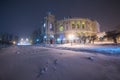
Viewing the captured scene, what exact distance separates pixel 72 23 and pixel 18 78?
48.6 m

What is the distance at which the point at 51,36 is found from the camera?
185 feet

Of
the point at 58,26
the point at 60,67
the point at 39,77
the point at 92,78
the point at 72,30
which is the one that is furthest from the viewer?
the point at 58,26

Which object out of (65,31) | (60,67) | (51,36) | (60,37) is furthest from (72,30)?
(60,67)

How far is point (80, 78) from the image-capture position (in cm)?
530

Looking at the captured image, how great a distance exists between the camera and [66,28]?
52281mm

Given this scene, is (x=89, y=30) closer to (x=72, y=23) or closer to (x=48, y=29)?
(x=72, y=23)

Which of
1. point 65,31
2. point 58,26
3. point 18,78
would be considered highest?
point 58,26

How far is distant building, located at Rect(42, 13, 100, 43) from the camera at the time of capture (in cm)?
5125

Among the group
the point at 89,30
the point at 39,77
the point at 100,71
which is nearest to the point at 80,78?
the point at 100,71

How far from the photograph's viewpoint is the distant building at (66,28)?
5125 cm

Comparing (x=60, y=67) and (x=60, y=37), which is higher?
(x=60, y=37)

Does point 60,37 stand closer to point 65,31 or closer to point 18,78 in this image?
point 65,31

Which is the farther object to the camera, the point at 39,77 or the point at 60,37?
the point at 60,37

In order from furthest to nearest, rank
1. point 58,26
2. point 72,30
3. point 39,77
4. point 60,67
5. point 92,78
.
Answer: point 58,26 < point 72,30 < point 60,67 < point 39,77 < point 92,78
